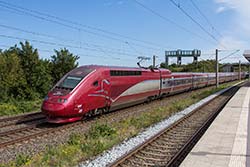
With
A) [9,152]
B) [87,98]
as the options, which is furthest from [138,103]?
[9,152]

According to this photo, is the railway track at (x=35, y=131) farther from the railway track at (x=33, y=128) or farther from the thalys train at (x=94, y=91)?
the thalys train at (x=94, y=91)

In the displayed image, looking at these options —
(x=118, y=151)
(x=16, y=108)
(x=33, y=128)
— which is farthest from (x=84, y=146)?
(x=16, y=108)

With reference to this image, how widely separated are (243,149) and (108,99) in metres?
8.98

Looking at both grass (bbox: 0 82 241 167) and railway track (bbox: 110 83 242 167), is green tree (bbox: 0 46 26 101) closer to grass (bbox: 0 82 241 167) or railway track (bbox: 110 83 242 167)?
grass (bbox: 0 82 241 167)

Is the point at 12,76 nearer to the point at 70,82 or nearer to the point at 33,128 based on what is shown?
the point at 70,82

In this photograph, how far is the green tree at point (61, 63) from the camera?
1510 inches

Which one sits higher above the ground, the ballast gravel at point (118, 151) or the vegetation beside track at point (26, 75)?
the vegetation beside track at point (26, 75)

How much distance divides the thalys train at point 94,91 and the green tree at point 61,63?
16.6 m

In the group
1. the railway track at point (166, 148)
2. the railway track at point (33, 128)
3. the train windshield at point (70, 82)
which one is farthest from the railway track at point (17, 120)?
the railway track at point (166, 148)

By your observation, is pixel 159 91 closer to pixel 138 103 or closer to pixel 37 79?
pixel 138 103

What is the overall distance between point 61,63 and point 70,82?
79.4 ft

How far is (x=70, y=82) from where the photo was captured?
1505 centimetres

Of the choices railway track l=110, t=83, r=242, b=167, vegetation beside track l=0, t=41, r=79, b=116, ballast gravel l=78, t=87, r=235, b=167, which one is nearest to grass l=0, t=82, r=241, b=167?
ballast gravel l=78, t=87, r=235, b=167

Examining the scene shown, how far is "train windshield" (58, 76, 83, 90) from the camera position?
48.3 feet
